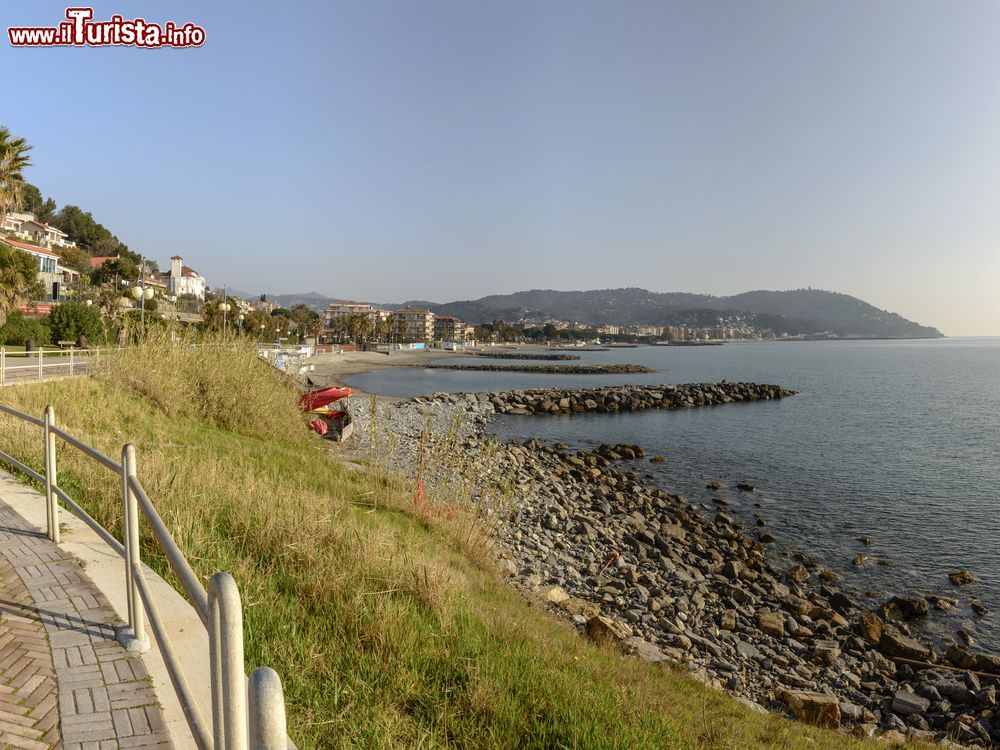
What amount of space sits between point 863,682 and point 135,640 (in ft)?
33.5

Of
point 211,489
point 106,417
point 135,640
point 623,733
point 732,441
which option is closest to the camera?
point 135,640

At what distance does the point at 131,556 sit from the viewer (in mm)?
3693

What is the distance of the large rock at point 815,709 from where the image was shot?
24.5 ft

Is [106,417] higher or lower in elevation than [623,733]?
higher

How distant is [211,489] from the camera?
7504mm

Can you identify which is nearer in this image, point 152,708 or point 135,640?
point 152,708

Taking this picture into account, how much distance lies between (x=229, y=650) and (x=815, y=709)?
27.5ft

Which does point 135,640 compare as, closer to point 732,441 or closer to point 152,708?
point 152,708

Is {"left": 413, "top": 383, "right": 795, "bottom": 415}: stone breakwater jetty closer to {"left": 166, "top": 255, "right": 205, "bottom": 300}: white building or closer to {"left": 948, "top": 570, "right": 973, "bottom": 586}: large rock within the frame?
{"left": 948, "top": 570, "right": 973, "bottom": 586}: large rock

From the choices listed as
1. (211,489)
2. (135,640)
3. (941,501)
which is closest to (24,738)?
(135,640)

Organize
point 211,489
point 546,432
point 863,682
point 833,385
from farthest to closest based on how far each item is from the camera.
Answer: point 833,385 → point 546,432 → point 863,682 → point 211,489

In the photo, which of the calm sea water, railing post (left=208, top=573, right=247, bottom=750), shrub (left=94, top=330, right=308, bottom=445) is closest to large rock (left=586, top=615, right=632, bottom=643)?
railing post (left=208, top=573, right=247, bottom=750)

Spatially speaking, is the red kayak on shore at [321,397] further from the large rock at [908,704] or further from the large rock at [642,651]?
the large rock at [908,704]

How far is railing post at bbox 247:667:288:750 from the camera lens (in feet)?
4.60
